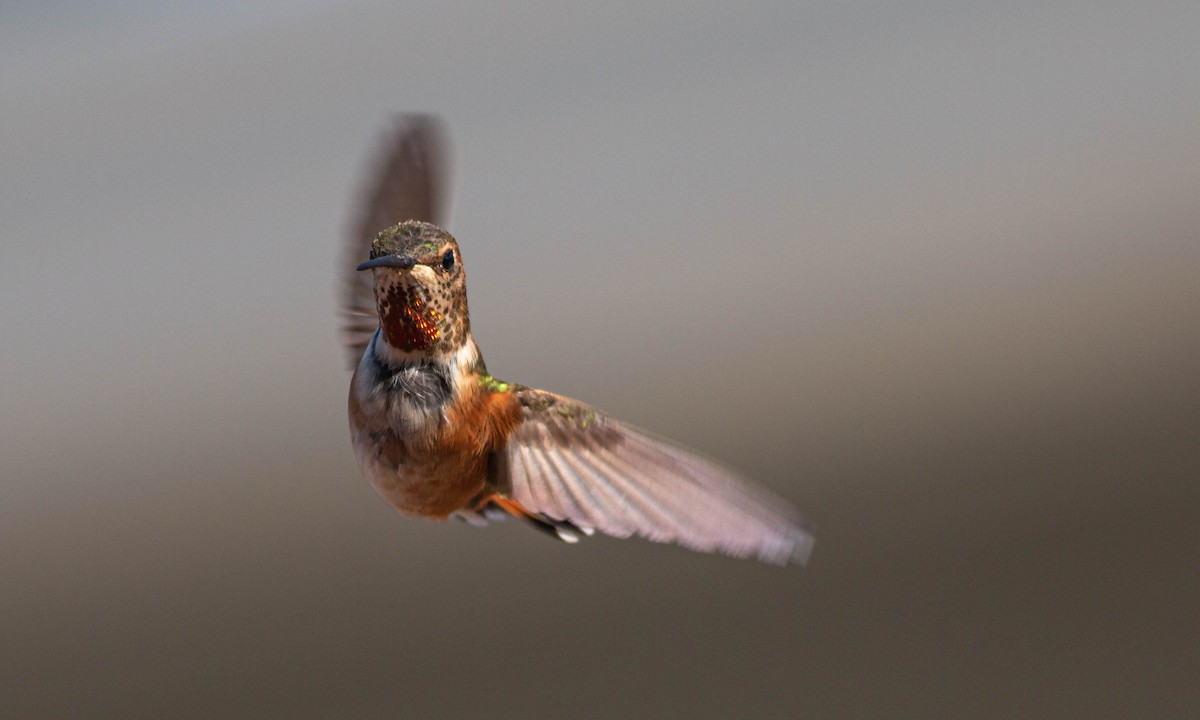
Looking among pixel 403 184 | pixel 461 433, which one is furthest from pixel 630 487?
pixel 403 184

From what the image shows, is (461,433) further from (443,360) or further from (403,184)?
(403,184)

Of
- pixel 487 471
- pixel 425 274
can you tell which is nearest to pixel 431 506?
pixel 487 471

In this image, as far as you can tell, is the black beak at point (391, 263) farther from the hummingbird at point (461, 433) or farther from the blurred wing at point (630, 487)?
the blurred wing at point (630, 487)

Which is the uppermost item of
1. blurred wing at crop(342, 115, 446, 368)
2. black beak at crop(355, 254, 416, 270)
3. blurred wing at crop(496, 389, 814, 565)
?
blurred wing at crop(342, 115, 446, 368)

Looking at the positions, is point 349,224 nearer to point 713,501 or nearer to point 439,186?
point 439,186

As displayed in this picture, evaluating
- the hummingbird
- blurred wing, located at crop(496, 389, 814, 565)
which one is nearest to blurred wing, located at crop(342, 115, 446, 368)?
the hummingbird

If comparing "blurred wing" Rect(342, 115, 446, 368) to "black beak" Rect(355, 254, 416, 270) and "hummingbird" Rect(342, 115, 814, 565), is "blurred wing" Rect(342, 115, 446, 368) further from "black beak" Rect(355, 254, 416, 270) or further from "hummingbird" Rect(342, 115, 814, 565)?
"black beak" Rect(355, 254, 416, 270)

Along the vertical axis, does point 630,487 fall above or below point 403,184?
below
